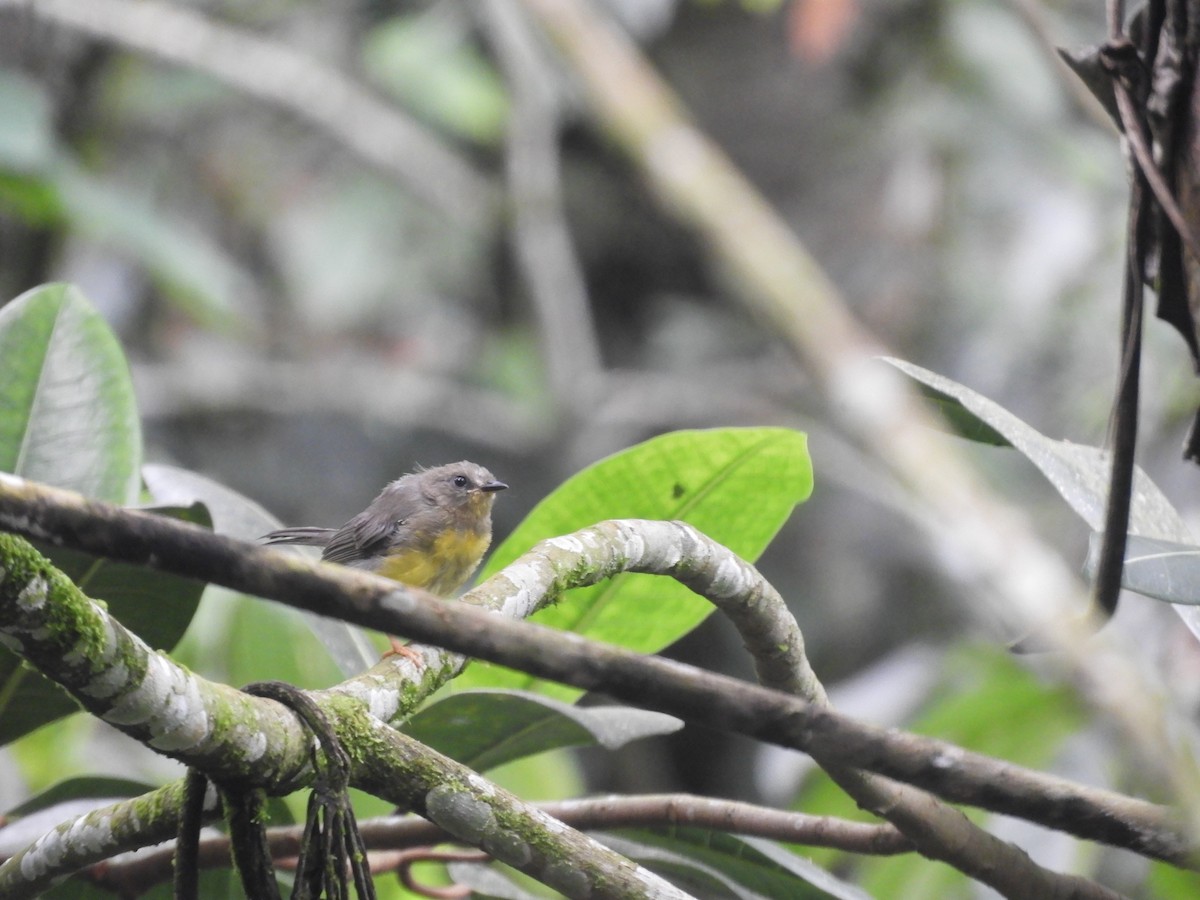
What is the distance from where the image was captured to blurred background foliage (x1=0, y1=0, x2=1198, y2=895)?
6582 millimetres

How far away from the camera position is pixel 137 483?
80.7 inches

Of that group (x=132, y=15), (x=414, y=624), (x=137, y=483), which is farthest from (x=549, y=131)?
(x=414, y=624)

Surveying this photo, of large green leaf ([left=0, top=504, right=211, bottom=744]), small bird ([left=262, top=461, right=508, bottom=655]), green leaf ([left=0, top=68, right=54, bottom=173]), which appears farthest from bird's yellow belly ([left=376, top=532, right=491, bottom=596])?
green leaf ([left=0, top=68, right=54, bottom=173])

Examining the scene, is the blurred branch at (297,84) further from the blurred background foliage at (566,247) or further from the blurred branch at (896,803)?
the blurred branch at (896,803)

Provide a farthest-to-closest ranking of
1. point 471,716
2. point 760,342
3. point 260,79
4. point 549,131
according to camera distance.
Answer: point 760,342, point 549,131, point 260,79, point 471,716

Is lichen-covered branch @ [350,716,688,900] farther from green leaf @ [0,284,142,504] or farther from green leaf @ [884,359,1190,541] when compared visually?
green leaf @ [0,284,142,504]

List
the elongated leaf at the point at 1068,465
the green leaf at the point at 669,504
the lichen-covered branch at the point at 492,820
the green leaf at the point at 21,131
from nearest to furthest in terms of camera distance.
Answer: the lichen-covered branch at the point at 492,820 → the elongated leaf at the point at 1068,465 → the green leaf at the point at 669,504 → the green leaf at the point at 21,131

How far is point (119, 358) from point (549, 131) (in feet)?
17.7

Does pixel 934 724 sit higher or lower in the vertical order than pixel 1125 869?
higher

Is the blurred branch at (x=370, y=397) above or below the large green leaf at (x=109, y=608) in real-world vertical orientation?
above

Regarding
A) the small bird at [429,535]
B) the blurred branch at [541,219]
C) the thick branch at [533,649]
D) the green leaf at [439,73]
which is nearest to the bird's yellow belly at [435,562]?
the small bird at [429,535]

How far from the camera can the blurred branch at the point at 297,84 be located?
5.73 metres

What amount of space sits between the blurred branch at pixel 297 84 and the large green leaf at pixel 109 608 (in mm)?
4059

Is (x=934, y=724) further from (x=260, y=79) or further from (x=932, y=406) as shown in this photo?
(x=260, y=79)
